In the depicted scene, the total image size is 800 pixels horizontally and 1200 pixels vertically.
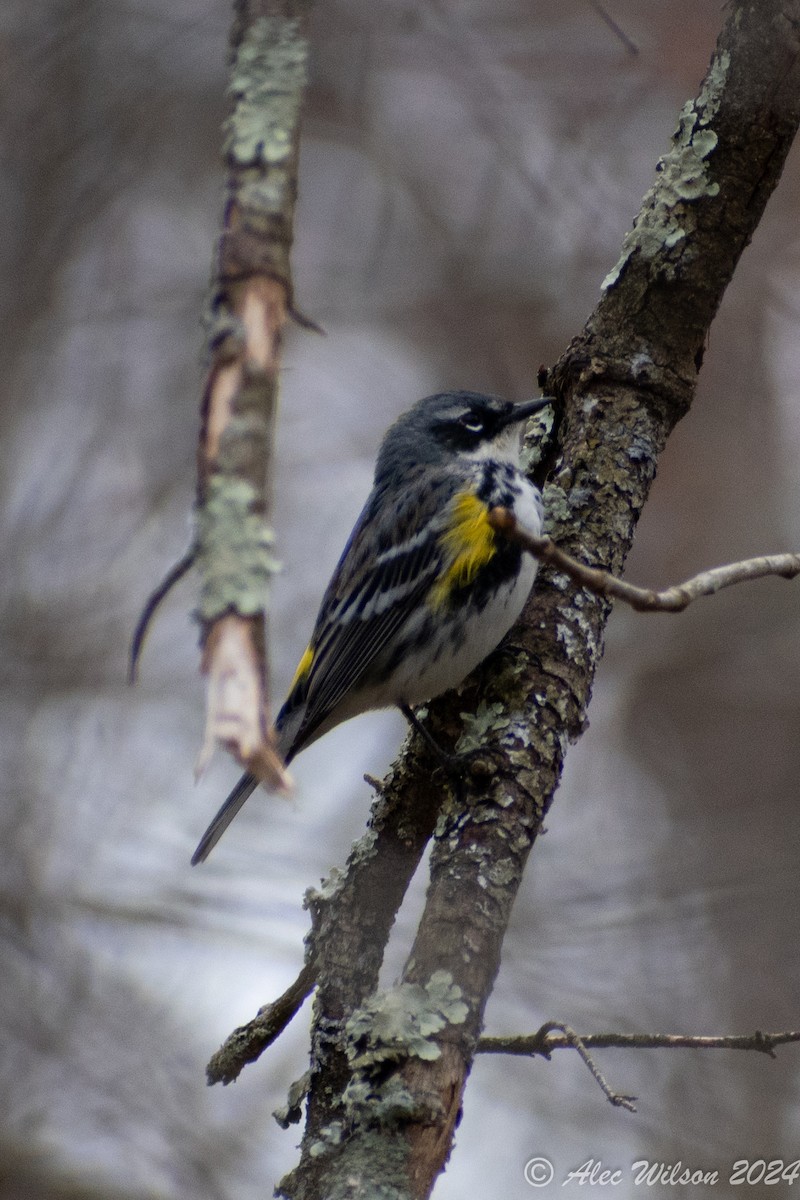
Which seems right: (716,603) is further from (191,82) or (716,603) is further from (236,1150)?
(191,82)

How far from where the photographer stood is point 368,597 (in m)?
3.84

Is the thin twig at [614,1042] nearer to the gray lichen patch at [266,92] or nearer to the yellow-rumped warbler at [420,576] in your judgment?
the yellow-rumped warbler at [420,576]

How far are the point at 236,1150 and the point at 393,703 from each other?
2.43m

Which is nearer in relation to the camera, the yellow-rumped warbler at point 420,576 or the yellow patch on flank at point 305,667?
the yellow-rumped warbler at point 420,576

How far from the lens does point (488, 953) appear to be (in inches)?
86.0

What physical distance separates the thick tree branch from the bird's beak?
5.90 feet

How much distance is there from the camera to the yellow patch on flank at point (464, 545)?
3.55m

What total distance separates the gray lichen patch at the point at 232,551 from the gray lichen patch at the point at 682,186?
2016 mm

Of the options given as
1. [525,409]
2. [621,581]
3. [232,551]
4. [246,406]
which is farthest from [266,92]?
[525,409]

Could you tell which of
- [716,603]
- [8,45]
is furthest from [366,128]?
[716,603]

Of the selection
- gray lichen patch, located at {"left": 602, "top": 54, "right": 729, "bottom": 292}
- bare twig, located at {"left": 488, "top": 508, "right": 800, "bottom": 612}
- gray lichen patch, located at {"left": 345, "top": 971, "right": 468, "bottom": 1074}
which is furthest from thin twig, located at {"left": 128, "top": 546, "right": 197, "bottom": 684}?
gray lichen patch, located at {"left": 602, "top": 54, "right": 729, "bottom": 292}

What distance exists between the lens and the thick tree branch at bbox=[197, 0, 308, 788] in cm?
128

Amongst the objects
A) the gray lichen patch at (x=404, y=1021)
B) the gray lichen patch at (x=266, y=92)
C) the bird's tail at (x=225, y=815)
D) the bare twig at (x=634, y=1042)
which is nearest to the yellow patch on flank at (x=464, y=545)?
the bird's tail at (x=225, y=815)

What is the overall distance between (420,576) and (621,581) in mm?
1815
